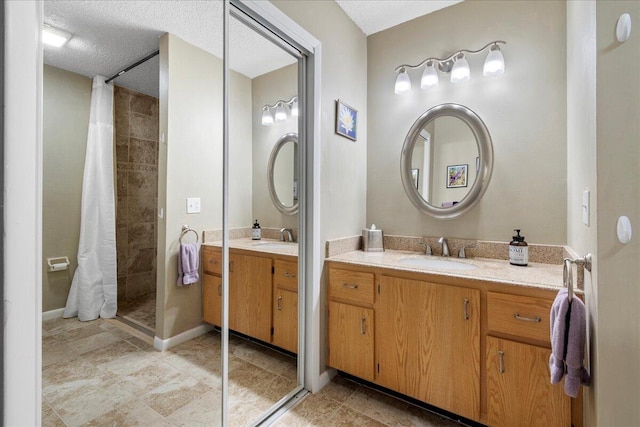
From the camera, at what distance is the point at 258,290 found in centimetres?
173

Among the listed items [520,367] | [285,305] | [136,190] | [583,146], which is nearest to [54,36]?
[136,190]

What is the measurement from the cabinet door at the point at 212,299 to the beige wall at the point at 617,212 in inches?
59.5

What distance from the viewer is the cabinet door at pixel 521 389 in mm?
1301

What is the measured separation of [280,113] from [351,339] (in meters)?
1.52

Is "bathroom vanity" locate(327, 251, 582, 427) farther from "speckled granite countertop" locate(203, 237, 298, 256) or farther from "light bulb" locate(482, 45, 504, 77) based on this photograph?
"light bulb" locate(482, 45, 504, 77)

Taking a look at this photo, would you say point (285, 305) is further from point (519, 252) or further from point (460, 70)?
point (460, 70)

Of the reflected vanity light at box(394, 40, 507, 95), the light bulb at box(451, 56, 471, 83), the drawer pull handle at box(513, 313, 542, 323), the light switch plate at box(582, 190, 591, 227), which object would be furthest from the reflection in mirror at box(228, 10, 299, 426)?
the light switch plate at box(582, 190, 591, 227)

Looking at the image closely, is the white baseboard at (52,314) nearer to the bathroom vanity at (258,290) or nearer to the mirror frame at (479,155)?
the bathroom vanity at (258,290)

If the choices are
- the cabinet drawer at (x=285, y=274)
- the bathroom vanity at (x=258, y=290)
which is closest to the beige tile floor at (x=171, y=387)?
the bathroom vanity at (x=258, y=290)

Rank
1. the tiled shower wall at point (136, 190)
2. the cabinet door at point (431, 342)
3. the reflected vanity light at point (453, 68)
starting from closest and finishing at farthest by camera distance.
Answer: the tiled shower wall at point (136, 190) → the cabinet door at point (431, 342) → the reflected vanity light at point (453, 68)

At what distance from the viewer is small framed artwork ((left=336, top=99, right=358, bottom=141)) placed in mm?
2080

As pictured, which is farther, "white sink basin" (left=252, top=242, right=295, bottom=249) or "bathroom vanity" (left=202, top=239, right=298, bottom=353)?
"white sink basin" (left=252, top=242, right=295, bottom=249)

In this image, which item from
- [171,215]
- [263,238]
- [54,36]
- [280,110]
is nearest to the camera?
[54,36]

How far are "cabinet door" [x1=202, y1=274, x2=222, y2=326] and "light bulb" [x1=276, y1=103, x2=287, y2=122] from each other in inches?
40.7
